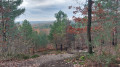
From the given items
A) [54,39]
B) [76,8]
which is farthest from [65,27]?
[76,8]

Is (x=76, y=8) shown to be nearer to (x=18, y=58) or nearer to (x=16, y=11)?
(x=18, y=58)

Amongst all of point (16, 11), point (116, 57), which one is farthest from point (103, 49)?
point (16, 11)

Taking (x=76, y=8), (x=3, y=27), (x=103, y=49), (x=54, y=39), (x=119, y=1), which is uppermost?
(x=119, y=1)

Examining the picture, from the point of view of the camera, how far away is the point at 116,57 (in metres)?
4.76

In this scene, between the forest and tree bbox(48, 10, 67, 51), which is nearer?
the forest

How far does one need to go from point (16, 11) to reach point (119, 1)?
1324 cm

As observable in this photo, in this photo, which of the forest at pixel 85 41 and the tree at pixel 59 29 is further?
the tree at pixel 59 29

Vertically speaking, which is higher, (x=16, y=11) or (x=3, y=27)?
(x=16, y=11)

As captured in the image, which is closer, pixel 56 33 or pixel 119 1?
pixel 119 1

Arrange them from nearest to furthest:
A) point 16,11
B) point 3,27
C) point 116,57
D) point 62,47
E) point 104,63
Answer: point 104,63 < point 116,57 < point 3,27 < point 16,11 < point 62,47

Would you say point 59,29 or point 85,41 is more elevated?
point 59,29

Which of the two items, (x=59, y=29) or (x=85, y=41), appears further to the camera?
(x=59, y=29)

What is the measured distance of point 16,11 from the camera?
1338cm

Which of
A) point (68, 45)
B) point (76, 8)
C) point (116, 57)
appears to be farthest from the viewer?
point (68, 45)
